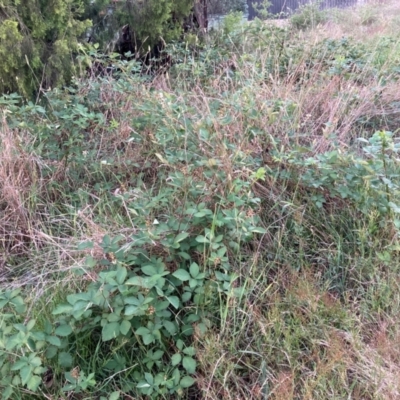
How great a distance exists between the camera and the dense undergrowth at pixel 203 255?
1431 mm

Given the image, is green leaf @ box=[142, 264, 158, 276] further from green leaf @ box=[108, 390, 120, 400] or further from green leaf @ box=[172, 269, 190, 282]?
green leaf @ box=[108, 390, 120, 400]

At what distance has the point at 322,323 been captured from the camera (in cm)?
159

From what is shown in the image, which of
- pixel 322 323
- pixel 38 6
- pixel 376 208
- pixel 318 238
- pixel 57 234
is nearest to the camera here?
pixel 322 323

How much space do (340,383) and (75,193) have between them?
1.72 m

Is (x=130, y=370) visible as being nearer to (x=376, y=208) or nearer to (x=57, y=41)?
(x=376, y=208)

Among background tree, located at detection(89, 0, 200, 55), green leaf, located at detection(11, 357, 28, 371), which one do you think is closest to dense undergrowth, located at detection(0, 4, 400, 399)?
green leaf, located at detection(11, 357, 28, 371)

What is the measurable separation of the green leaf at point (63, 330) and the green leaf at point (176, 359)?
366 mm

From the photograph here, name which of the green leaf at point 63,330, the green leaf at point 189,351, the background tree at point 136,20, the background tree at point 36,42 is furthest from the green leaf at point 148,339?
the background tree at point 136,20

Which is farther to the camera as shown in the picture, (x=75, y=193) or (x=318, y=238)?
(x=75, y=193)

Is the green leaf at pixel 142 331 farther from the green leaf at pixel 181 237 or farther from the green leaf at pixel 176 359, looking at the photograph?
the green leaf at pixel 181 237

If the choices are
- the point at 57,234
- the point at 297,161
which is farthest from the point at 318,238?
the point at 57,234

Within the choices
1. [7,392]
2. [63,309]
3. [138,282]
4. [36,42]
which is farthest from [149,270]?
[36,42]

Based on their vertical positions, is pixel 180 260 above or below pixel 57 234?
above

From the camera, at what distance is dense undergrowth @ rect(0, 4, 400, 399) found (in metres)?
1.43
